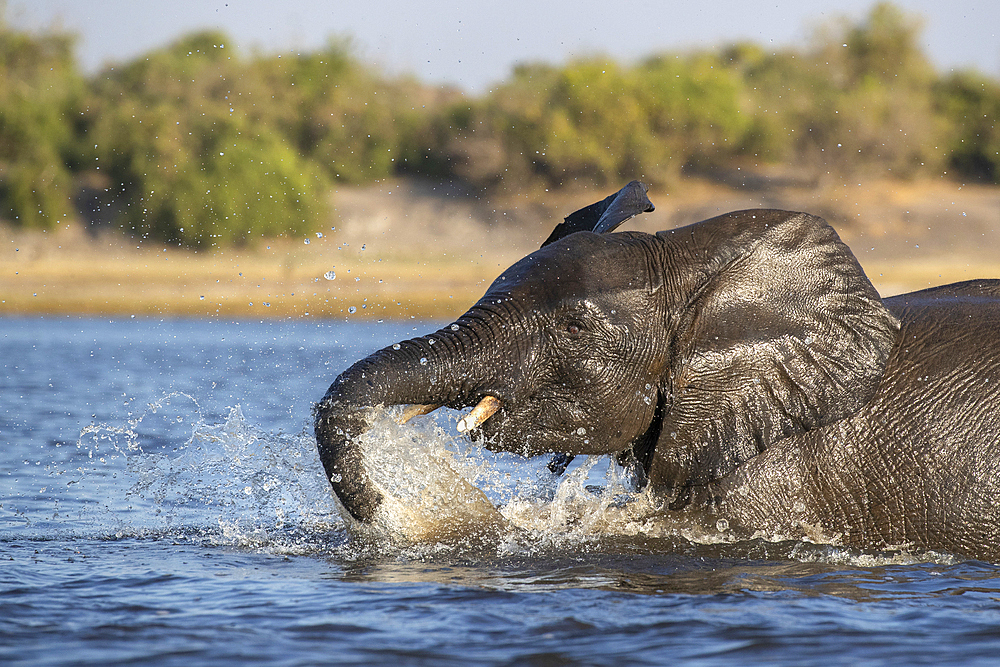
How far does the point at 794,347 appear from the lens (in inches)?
213

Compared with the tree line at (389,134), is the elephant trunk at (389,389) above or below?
below

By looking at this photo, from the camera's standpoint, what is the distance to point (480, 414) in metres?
5.33

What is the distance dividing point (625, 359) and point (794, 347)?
0.74m

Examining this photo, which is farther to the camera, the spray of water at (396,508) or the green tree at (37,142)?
the green tree at (37,142)

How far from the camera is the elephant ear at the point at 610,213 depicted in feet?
19.7

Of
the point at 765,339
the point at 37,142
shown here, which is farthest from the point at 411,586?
the point at 37,142

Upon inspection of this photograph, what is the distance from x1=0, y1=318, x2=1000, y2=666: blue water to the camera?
16.0ft

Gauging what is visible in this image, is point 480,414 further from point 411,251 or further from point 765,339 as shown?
point 411,251

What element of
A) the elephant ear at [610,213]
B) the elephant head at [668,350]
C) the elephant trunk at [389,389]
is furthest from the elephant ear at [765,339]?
the elephant trunk at [389,389]

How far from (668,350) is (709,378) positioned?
0.22 metres

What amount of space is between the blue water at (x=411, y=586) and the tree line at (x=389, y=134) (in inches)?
1170

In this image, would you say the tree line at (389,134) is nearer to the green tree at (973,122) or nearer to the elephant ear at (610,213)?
the green tree at (973,122)

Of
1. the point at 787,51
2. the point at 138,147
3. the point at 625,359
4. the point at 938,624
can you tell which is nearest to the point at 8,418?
the point at 625,359

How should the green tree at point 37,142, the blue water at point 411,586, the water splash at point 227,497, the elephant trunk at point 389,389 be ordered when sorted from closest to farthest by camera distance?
the blue water at point 411,586, the elephant trunk at point 389,389, the water splash at point 227,497, the green tree at point 37,142
